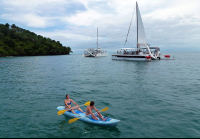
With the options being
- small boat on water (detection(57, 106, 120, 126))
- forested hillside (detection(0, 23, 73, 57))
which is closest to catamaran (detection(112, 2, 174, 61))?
small boat on water (detection(57, 106, 120, 126))

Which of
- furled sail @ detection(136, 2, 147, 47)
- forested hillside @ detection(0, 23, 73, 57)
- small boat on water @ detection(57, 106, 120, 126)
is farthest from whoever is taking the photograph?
forested hillside @ detection(0, 23, 73, 57)

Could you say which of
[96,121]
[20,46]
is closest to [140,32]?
[96,121]

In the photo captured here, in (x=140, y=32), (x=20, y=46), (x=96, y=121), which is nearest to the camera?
(x=96, y=121)

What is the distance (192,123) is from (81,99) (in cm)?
923

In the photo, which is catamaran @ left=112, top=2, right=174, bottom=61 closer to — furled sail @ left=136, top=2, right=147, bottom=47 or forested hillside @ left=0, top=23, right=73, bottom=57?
furled sail @ left=136, top=2, right=147, bottom=47

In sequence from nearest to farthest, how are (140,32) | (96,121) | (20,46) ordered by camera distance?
1. (96,121)
2. (140,32)
3. (20,46)

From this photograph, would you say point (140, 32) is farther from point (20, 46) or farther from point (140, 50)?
point (20, 46)

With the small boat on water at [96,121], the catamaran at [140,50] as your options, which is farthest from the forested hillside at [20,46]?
the small boat on water at [96,121]

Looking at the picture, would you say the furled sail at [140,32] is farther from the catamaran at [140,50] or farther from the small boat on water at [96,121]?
the small boat on water at [96,121]

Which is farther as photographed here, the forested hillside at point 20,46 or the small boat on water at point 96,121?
the forested hillside at point 20,46

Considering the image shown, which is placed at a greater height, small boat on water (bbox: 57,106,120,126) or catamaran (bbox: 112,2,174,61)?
catamaran (bbox: 112,2,174,61)

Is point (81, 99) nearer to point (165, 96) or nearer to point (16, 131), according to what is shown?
point (16, 131)

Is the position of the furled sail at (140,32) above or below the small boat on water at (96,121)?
above

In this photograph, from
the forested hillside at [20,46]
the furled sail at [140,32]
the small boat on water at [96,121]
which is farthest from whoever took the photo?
the forested hillside at [20,46]
